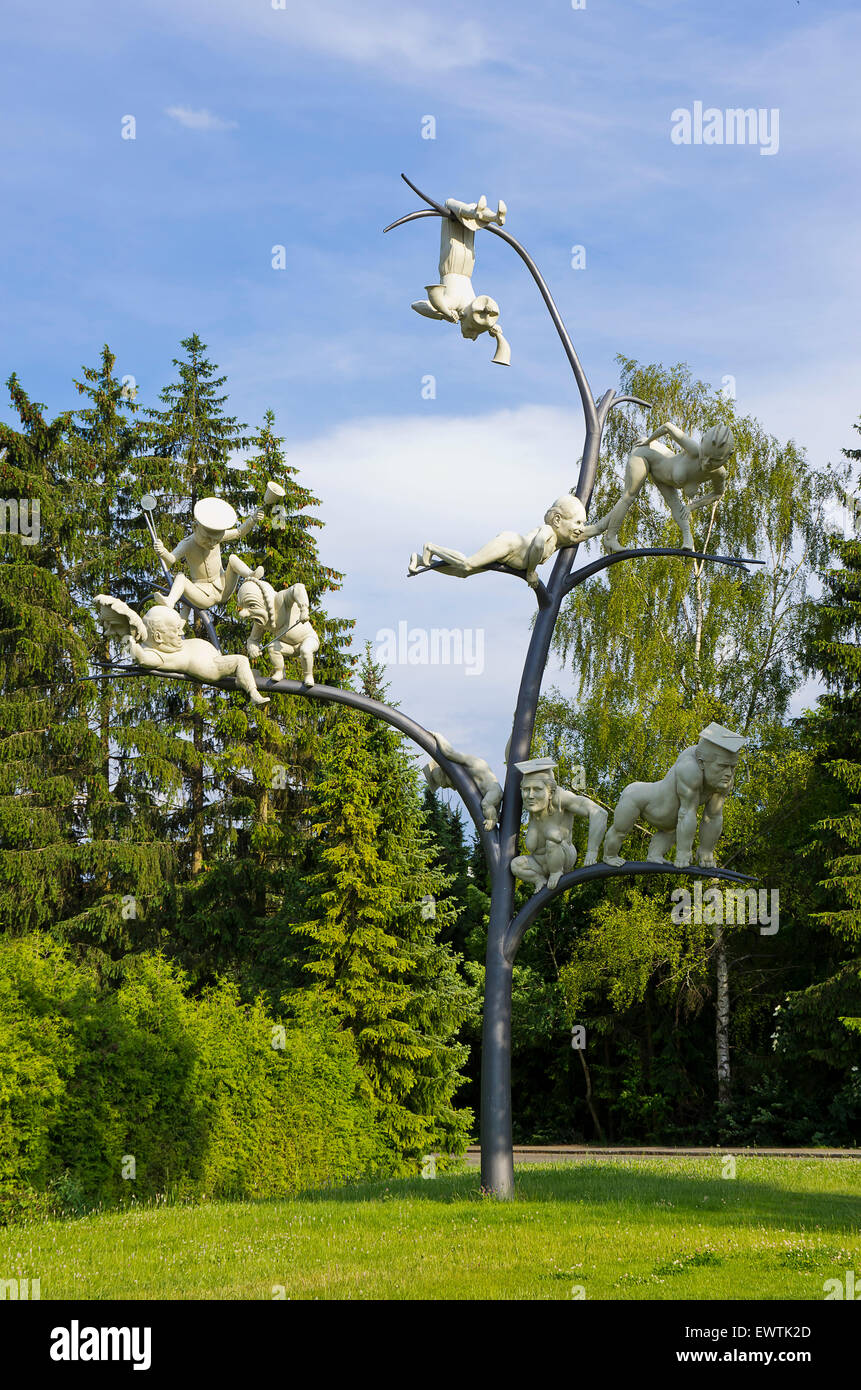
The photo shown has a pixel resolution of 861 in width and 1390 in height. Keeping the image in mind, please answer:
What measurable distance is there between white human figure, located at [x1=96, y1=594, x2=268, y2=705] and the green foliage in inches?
127

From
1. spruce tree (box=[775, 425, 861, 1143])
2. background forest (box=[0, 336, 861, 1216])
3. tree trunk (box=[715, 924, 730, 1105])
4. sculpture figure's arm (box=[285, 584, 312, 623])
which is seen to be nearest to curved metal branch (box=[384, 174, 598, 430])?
sculpture figure's arm (box=[285, 584, 312, 623])

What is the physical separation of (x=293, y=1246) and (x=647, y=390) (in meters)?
18.3

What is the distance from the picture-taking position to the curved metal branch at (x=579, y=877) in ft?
24.3

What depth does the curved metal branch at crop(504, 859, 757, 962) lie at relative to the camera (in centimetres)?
739

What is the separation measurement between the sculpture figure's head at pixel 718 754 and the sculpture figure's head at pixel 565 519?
181 centimetres

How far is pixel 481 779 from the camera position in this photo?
27.2 ft

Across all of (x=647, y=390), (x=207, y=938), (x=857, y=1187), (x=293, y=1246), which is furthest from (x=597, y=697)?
(x=293, y=1246)

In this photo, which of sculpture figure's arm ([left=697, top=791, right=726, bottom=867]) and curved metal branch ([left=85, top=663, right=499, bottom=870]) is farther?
curved metal branch ([left=85, top=663, right=499, bottom=870])

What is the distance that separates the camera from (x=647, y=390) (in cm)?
2228

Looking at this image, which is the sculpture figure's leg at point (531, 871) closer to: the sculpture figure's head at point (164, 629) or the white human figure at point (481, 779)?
the white human figure at point (481, 779)

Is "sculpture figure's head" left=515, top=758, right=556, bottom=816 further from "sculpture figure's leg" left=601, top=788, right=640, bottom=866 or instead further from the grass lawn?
the grass lawn

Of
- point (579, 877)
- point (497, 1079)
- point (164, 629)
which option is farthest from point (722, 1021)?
point (164, 629)

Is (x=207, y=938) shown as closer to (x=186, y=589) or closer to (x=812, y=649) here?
(x=812, y=649)

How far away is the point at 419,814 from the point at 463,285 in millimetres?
10682
